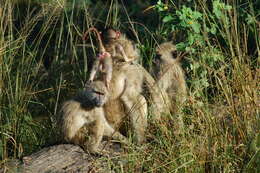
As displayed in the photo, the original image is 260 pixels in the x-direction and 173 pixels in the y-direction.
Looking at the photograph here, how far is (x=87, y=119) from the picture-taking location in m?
5.90

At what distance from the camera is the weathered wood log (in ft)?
16.9

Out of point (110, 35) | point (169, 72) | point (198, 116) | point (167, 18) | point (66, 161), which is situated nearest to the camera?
point (198, 116)

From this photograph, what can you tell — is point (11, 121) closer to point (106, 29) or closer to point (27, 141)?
point (27, 141)

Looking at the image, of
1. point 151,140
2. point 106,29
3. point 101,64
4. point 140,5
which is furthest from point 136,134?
point 140,5

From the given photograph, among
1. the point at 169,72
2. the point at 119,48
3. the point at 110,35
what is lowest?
the point at 169,72

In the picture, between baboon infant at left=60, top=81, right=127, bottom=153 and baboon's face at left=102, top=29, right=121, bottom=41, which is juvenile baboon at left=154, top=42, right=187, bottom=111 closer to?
baboon's face at left=102, top=29, right=121, bottom=41

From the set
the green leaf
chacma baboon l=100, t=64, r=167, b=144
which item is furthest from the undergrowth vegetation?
chacma baboon l=100, t=64, r=167, b=144

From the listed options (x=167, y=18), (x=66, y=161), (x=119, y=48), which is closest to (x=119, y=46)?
(x=119, y=48)

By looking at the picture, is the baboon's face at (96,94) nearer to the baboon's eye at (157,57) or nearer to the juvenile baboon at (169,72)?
the juvenile baboon at (169,72)

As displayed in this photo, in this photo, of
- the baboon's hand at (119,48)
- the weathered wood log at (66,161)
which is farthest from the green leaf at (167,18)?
the weathered wood log at (66,161)

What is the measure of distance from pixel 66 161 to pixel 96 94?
2.39 feet

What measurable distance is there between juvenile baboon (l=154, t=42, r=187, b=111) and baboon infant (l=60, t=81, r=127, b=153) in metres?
0.96

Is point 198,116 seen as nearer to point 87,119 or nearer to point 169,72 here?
point 87,119

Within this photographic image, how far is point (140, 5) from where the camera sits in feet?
36.9
